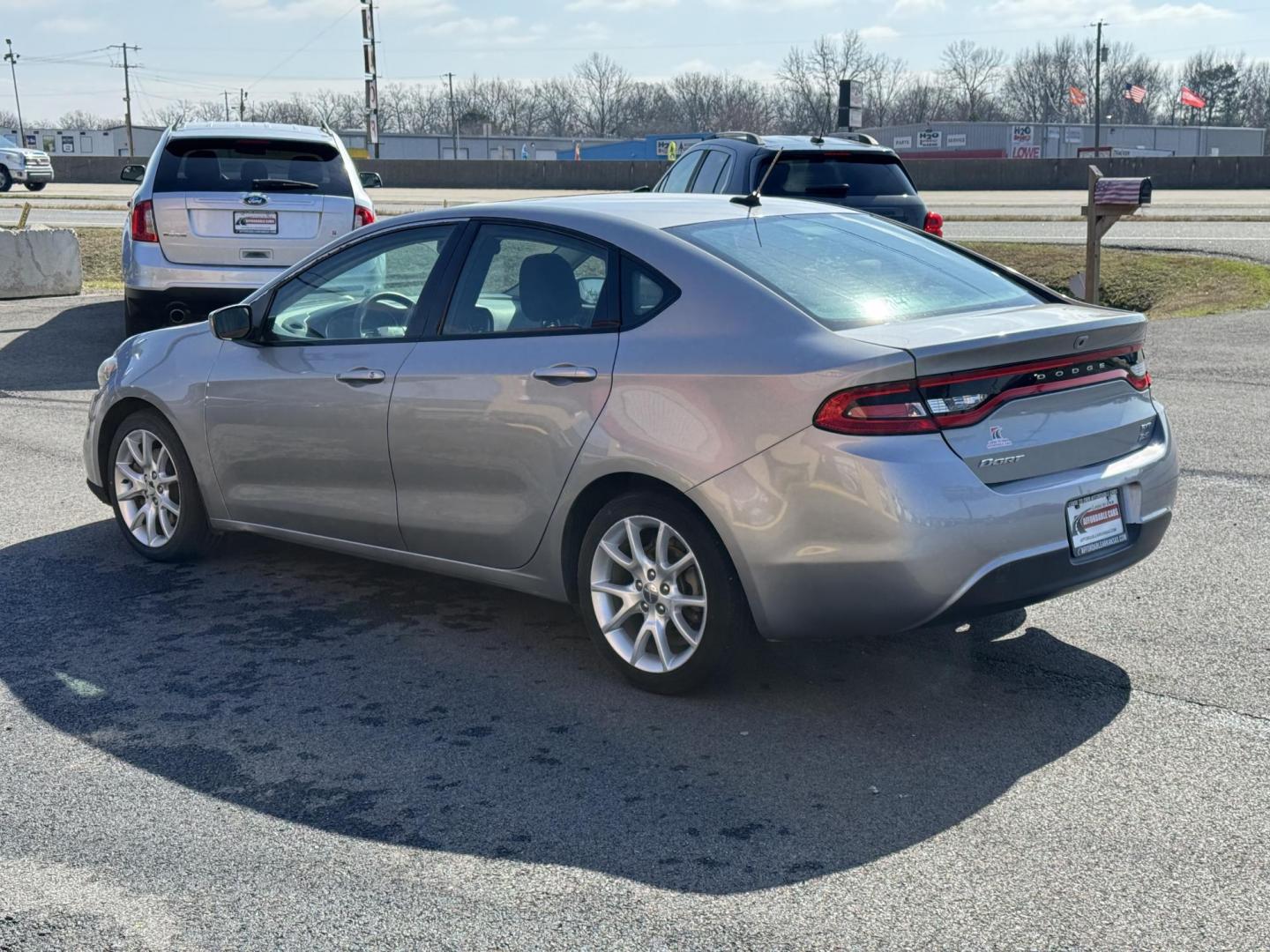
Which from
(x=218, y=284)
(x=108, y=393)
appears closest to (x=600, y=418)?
(x=108, y=393)

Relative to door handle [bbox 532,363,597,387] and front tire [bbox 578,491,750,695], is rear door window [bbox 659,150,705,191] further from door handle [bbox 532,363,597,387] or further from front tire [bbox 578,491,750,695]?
front tire [bbox 578,491,750,695]

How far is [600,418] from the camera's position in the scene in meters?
4.68

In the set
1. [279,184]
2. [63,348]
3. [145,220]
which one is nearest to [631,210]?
[279,184]

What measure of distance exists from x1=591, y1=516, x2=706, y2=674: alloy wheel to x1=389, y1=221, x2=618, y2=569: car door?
0.32 meters

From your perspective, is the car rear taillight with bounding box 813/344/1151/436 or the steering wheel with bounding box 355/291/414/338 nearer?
the car rear taillight with bounding box 813/344/1151/436

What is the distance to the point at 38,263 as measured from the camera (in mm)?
16953

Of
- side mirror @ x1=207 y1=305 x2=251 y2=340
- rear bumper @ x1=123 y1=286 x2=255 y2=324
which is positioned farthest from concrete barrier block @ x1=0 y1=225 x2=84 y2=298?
side mirror @ x1=207 y1=305 x2=251 y2=340

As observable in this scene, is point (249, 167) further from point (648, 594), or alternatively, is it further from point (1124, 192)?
point (648, 594)

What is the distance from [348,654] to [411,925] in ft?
6.74

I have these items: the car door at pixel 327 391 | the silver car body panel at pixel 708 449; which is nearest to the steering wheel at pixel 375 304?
the car door at pixel 327 391

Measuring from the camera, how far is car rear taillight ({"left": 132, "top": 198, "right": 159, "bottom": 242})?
441 inches

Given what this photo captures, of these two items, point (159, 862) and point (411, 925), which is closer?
point (411, 925)

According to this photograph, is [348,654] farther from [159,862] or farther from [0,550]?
[0,550]

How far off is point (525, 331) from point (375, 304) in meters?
0.94
